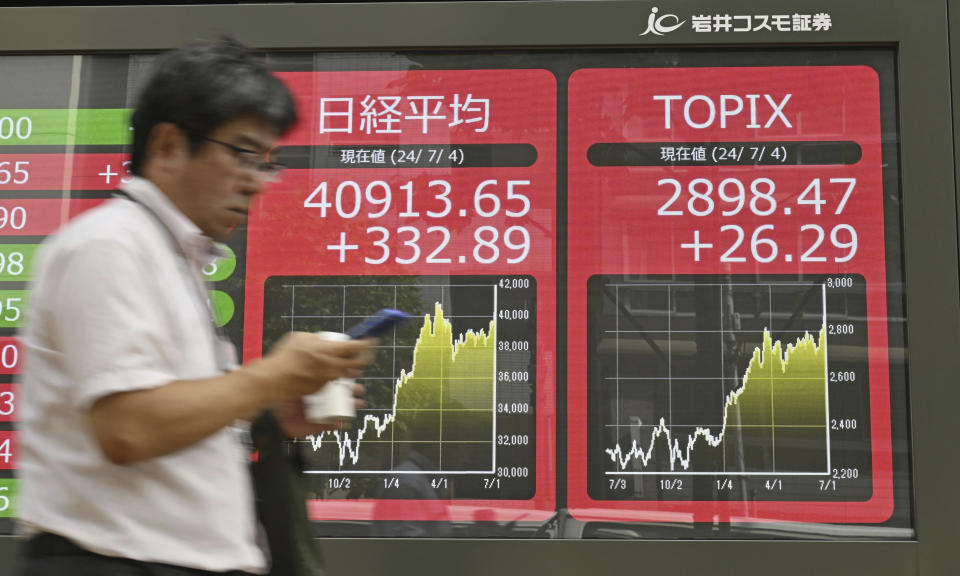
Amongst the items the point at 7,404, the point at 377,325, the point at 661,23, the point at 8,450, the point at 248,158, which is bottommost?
the point at 8,450

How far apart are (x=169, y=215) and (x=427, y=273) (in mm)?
1846

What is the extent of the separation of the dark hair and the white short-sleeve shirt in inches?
6.5

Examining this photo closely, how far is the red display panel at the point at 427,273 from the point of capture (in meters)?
Answer: 3.34

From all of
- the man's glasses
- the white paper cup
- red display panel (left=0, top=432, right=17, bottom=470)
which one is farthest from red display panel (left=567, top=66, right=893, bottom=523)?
red display panel (left=0, top=432, right=17, bottom=470)

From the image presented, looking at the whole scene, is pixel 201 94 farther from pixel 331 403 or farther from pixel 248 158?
pixel 331 403

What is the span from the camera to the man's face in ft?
5.47

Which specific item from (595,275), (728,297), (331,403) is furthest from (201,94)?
(728,297)

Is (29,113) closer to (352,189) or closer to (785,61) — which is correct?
(352,189)

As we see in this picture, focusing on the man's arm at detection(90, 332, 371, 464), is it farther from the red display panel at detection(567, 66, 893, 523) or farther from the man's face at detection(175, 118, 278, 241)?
the red display panel at detection(567, 66, 893, 523)

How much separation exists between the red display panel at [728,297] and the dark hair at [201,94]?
6.13 feet

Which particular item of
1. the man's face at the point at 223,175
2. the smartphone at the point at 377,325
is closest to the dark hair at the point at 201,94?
the man's face at the point at 223,175

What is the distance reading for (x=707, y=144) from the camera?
11.3 ft

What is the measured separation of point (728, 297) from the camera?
338 cm

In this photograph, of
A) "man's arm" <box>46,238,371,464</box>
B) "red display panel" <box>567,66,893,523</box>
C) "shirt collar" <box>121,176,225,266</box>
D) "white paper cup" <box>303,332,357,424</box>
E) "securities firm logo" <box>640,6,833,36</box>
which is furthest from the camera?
"securities firm logo" <box>640,6,833,36</box>
